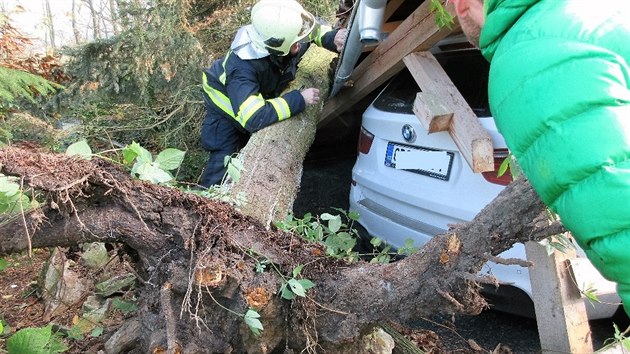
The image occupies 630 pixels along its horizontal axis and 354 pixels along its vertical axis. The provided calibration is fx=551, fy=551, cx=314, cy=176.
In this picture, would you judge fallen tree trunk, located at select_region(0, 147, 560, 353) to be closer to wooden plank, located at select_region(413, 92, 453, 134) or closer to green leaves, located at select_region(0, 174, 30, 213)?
green leaves, located at select_region(0, 174, 30, 213)

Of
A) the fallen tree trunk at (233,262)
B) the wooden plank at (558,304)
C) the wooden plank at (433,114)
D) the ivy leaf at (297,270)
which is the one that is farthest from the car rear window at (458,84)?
the ivy leaf at (297,270)

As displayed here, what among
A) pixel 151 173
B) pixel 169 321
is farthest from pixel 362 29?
pixel 169 321

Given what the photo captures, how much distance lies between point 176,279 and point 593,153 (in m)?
1.78

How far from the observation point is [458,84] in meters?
3.83

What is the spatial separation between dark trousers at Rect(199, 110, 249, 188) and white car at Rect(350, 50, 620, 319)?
3.39 ft

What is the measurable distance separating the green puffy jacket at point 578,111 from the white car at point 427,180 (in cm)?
225

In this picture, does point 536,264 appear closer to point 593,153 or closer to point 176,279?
point 176,279

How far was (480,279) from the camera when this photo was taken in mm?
2102

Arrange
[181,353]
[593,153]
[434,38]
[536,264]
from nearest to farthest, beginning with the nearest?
[593,153] → [181,353] → [536,264] → [434,38]

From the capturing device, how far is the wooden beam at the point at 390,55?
382 centimetres

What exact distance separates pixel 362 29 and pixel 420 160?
1005 mm

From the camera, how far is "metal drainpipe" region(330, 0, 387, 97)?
3734 mm

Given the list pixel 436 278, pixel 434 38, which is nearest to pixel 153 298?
pixel 436 278

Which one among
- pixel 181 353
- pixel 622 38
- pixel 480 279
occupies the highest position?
pixel 622 38
